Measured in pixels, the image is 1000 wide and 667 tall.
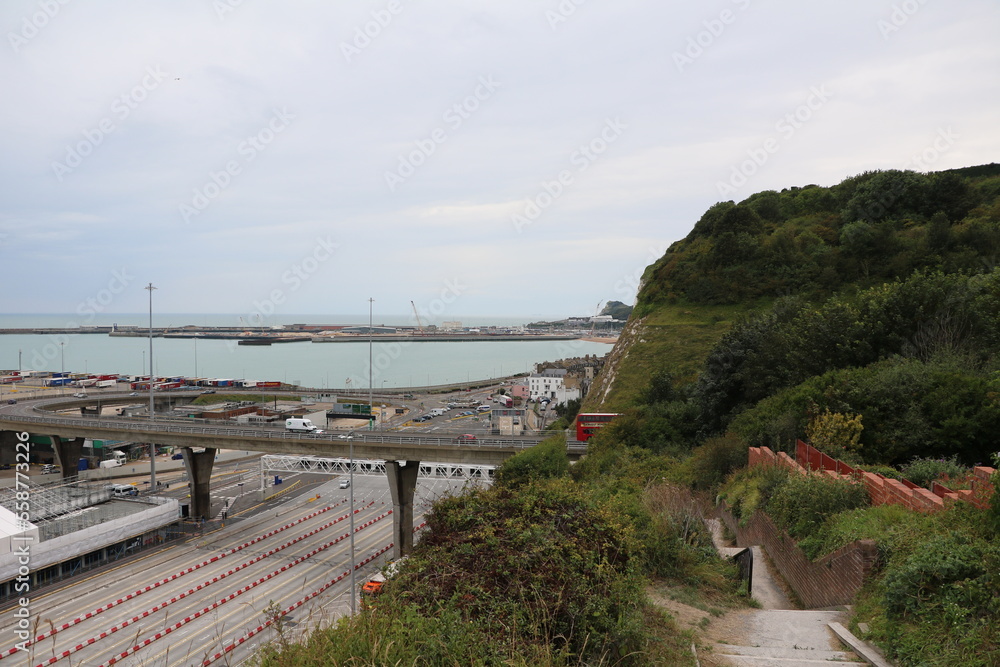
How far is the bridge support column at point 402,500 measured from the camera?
1009 inches

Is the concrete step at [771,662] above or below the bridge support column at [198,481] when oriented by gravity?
above

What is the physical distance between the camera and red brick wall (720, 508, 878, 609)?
7.68m

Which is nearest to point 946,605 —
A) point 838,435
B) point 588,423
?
point 838,435

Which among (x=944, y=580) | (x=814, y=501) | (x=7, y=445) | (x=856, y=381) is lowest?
(x=7, y=445)

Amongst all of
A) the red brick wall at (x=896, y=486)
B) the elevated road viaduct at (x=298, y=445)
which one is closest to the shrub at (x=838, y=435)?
the red brick wall at (x=896, y=486)

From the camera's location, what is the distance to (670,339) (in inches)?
1543

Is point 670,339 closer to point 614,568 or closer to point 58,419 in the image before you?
point 614,568

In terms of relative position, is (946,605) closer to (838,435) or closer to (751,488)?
(751,488)

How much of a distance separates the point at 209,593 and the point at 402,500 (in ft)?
29.2

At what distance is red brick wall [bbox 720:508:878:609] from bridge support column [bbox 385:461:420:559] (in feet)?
57.3

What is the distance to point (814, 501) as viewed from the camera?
9.84 m

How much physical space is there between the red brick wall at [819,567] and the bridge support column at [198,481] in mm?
29747

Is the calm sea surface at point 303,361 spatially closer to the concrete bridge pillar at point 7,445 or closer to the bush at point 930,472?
the concrete bridge pillar at point 7,445

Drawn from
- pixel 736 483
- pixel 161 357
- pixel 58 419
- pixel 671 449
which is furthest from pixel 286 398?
pixel 161 357
